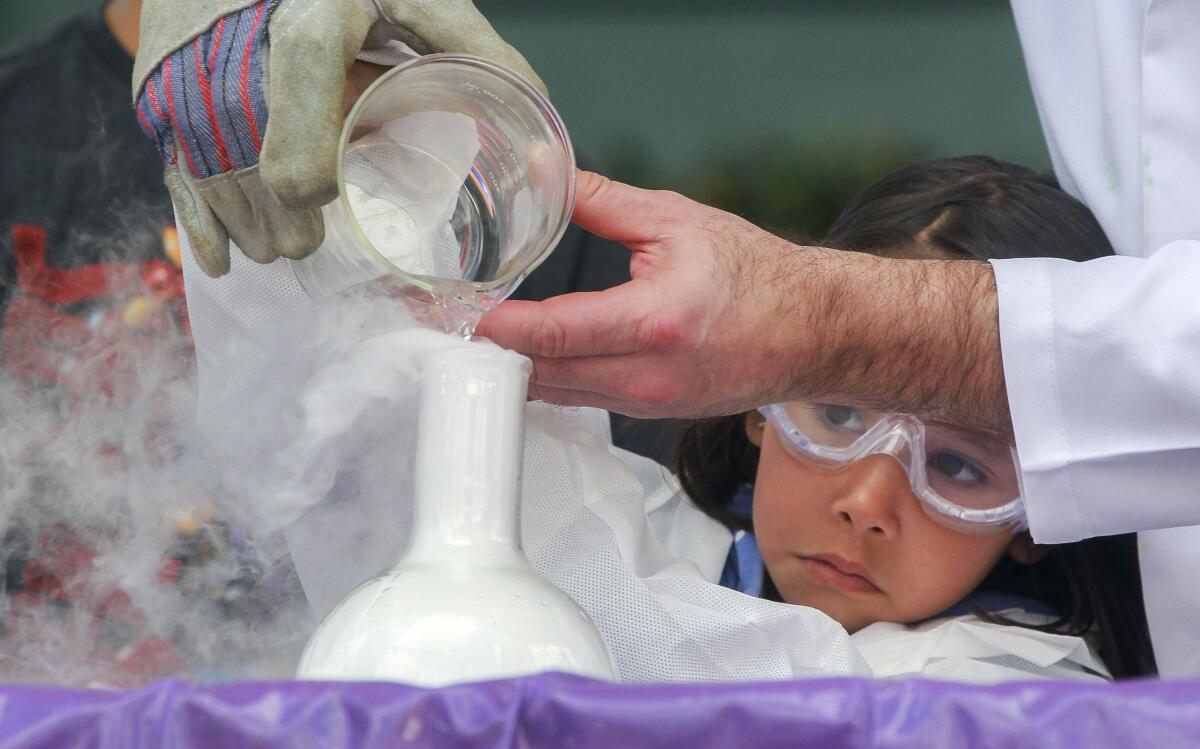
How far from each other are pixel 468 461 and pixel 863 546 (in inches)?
32.6

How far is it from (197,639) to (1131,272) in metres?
0.92

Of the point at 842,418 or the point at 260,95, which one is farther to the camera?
the point at 842,418

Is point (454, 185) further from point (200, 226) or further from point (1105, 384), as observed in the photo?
point (1105, 384)

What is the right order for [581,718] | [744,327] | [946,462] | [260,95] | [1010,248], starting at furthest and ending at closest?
1. [1010,248]
2. [946,462]
3. [744,327]
4. [260,95]
5. [581,718]

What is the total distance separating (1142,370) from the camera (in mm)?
1075

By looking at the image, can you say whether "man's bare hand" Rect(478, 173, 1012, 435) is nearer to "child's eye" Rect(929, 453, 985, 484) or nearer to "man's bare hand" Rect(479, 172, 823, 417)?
"man's bare hand" Rect(479, 172, 823, 417)

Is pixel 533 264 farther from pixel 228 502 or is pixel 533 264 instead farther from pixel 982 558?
pixel 982 558

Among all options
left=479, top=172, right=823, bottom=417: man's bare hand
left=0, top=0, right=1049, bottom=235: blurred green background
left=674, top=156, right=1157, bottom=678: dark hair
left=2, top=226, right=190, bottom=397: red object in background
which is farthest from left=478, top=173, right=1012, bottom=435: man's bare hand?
left=0, top=0, right=1049, bottom=235: blurred green background

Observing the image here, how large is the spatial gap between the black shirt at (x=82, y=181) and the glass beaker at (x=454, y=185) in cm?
86

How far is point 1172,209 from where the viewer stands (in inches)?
50.3

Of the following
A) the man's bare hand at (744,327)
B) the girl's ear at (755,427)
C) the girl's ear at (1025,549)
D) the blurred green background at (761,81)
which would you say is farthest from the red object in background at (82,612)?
the blurred green background at (761,81)

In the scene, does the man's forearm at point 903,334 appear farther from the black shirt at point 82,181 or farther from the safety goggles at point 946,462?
the black shirt at point 82,181

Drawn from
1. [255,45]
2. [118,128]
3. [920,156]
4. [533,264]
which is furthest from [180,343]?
[920,156]

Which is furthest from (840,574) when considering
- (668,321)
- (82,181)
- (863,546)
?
(82,181)
